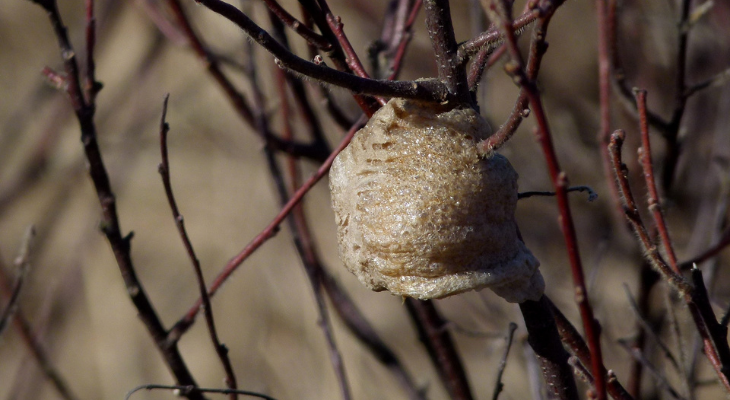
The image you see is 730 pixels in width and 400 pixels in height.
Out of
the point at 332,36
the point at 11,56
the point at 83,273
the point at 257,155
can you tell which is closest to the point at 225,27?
the point at 257,155

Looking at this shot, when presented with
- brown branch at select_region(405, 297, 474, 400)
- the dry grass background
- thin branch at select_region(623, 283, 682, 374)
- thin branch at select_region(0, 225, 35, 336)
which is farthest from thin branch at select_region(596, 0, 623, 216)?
thin branch at select_region(0, 225, 35, 336)

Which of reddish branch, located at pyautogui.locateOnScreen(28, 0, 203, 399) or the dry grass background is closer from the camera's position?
reddish branch, located at pyautogui.locateOnScreen(28, 0, 203, 399)

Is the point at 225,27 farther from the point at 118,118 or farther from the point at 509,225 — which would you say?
the point at 509,225

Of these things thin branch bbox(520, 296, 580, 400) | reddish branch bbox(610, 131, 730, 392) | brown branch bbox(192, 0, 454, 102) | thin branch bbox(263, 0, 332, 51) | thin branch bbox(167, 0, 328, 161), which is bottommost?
thin branch bbox(520, 296, 580, 400)

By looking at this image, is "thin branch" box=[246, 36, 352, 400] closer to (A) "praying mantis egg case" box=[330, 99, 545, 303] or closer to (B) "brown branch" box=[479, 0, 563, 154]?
(A) "praying mantis egg case" box=[330, 99, 545, 303]

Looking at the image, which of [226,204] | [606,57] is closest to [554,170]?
[606,57]

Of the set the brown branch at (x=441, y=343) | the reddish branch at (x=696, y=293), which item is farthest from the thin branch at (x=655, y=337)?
the brown branch at (x=441, y=343)
